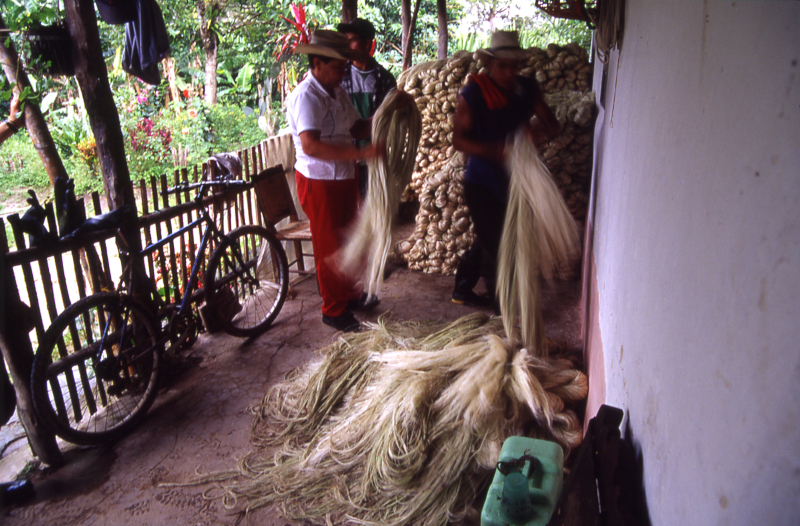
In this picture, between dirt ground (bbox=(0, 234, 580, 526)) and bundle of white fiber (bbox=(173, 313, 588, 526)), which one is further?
dirt ground (bbox=(0, 234, 580, 526))

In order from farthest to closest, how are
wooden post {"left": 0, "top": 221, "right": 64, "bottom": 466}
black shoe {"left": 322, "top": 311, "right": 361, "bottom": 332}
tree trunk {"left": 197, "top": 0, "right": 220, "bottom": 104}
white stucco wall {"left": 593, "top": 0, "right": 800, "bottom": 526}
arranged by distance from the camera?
tree trunk {"left": 197, "top": 0, "right": 220, "bottom": 104} → black shoe {"left": 322, "top": 311, "right": 361, "bottom": 332} → wooden post {"left": 0, "top": 221, "right": 64, "bottom": 466} → white stucco wall {"left": 593, "top": 0, "right": 800, "bottom": 526}

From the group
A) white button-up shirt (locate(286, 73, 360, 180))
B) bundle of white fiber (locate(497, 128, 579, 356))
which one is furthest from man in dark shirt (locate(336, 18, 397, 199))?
bundle of white fiber (locate(497, 128, 579, 356))

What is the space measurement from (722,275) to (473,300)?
11.6 ft

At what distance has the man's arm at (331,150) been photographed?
3.12 metres

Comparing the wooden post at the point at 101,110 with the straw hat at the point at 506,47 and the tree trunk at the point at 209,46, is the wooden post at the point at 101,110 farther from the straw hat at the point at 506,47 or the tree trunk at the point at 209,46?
the tree trunk at the point at 209,46

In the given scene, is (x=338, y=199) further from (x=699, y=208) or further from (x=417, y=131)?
(x=699, y=208)

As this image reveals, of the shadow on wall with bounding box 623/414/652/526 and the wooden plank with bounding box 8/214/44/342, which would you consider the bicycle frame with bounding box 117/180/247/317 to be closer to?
the wooden plank with bounding box 8/214/44/342

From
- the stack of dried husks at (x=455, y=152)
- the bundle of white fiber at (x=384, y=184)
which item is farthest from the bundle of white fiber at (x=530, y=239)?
the stack of dried husks at (x=455, y=152)

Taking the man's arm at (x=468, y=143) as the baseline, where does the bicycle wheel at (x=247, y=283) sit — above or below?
below

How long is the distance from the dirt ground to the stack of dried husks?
0.74 m

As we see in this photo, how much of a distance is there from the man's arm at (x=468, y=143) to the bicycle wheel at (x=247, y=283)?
1.73 meters

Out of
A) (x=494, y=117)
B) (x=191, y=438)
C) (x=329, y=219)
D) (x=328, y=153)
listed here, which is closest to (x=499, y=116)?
(x=494, y=117)

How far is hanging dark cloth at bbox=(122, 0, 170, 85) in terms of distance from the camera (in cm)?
346

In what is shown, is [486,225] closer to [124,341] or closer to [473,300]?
[473,300]
